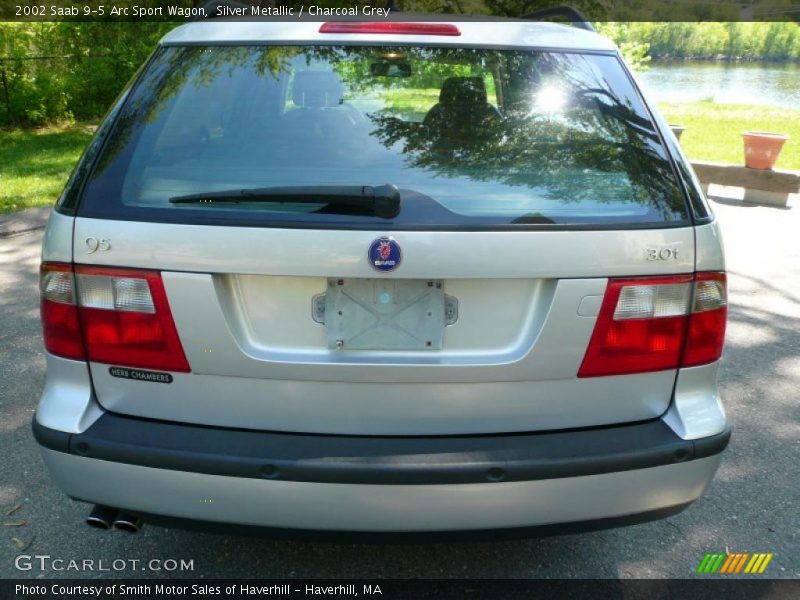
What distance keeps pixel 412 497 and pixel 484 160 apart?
990mm

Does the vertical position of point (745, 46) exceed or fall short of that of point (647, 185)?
it falls short

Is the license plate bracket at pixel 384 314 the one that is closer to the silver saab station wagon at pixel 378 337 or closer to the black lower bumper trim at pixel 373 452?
the silver saab station wagon at pixel 378 337

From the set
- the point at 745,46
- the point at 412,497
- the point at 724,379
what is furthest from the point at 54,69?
the point at 745,46

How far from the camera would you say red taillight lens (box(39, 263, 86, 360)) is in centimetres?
220

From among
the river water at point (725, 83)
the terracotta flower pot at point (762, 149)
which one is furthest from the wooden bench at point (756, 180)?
the river water at point (725, 83)

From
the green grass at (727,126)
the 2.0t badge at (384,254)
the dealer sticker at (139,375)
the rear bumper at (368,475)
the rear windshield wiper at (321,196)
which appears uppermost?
the rear windshield wiper at (321,196)

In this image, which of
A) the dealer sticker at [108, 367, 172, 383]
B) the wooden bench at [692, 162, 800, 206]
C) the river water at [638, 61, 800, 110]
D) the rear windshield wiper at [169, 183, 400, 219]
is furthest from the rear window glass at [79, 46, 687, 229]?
the river water at [638, 61, 800, 110]

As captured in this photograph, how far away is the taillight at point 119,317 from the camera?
2137mm

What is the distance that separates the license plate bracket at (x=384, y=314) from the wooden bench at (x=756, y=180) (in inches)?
357

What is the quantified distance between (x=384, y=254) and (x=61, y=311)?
949mm

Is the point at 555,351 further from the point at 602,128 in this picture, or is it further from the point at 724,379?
the point at 724,379

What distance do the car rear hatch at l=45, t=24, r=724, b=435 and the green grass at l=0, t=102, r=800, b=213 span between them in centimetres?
60

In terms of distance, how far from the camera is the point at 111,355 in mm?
2211

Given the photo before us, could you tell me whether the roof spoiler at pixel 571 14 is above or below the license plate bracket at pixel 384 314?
above
